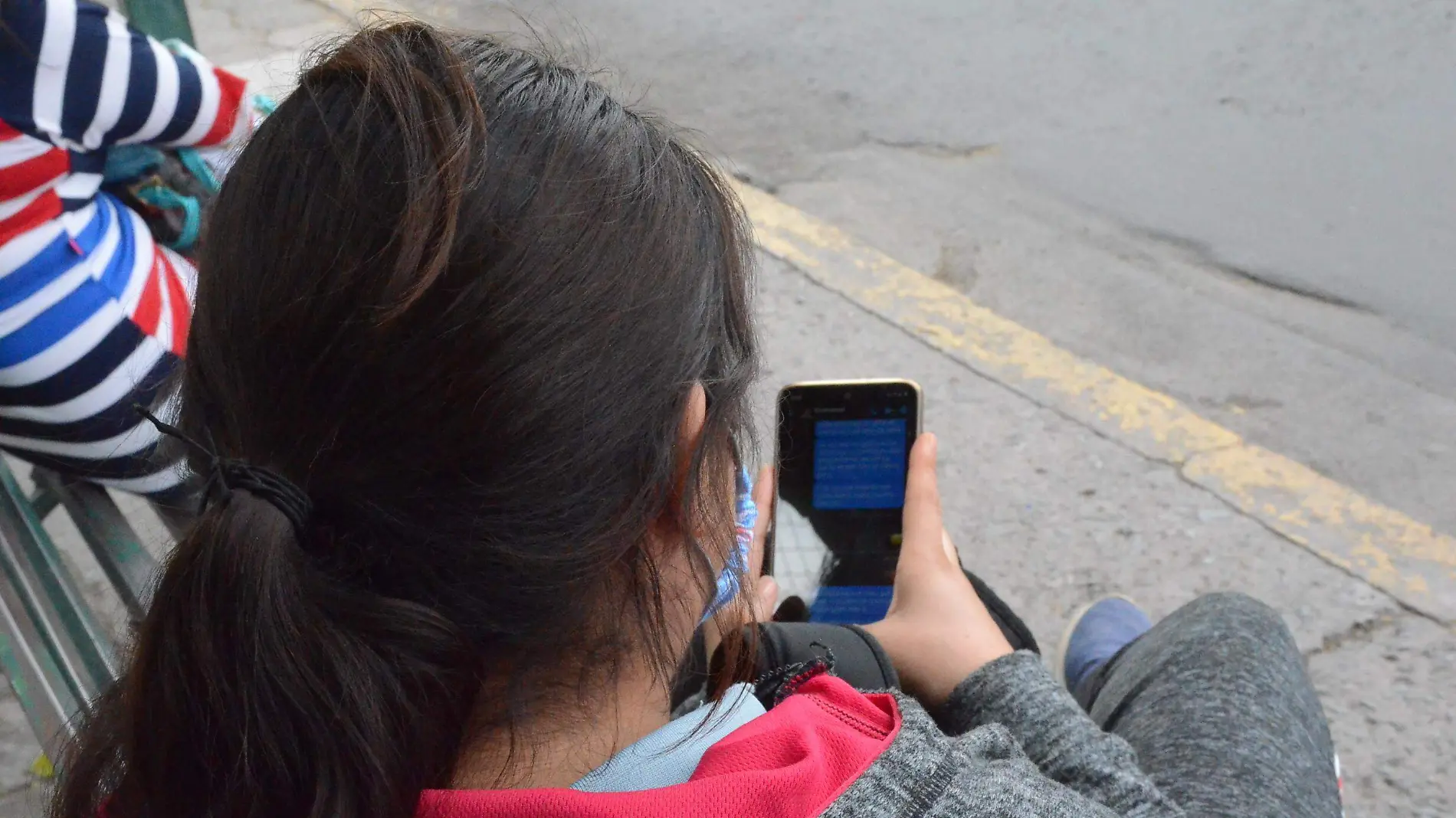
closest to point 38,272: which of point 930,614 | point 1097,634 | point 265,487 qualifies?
point 265,487

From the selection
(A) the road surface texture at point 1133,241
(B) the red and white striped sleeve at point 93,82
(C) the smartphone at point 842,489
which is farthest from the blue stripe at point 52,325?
(C) the smartphone at point 842,489

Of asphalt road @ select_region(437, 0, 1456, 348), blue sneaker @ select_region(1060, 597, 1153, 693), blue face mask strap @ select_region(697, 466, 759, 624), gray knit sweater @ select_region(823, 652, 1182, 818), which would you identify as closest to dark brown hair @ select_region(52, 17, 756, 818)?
blue face mask strap @ select_region(697, 466, 759, 624)

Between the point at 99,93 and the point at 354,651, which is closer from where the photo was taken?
the point at 354,651

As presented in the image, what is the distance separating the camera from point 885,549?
5.16 feet

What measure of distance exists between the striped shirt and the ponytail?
713mm

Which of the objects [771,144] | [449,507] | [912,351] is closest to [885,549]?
[449,507]

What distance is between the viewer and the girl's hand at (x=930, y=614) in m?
1.29

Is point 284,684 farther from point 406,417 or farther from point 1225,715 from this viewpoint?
point 1225,715

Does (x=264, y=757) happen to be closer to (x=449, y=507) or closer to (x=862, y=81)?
(x=449, y=507)

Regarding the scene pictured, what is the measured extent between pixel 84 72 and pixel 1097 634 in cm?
173

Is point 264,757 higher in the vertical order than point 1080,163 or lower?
higher

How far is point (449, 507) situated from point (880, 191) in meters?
3.07

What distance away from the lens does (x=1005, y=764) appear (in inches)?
35.8

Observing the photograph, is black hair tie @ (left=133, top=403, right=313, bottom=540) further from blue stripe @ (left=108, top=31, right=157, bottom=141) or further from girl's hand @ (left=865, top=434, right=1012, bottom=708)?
blue stripe @ (left=108, top=31, right=157, bottom=141)
